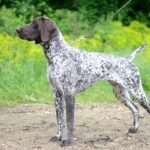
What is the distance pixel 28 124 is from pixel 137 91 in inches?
73.2

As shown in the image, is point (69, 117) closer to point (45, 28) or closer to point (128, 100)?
point (45, 28)

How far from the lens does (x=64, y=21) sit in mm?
19797

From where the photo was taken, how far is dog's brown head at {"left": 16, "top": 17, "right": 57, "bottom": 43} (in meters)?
8.90

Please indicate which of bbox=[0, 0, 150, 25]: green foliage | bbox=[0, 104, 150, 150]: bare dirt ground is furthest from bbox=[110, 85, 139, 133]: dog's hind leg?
bbox=[0, 0, 150, 25]: green foliage

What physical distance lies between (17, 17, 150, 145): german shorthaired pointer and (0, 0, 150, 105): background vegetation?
3.51 meters

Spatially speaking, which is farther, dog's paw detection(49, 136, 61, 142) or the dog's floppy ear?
dog's paw detection(49, 136, 61, 142)

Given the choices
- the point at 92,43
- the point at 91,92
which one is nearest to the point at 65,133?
the point at 91,92

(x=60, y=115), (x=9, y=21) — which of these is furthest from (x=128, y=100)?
(x=9, y=21)

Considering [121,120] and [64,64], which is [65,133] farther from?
[121,120]

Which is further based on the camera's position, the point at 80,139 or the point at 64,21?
the point at 64,21

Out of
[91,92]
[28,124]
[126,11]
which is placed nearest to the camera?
[28,124]

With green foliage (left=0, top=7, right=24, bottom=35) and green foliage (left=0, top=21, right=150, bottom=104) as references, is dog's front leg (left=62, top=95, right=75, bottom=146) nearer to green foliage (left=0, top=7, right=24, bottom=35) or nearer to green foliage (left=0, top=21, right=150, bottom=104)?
green foliage (left=0, top=21, right=150, bottom=104)

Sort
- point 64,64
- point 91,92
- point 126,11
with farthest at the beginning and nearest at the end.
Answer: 1. point 126,11
2. point 91,92
3. point 64,64

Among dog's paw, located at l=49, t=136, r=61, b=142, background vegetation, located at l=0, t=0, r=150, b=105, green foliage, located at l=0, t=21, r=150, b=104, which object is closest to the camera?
dog's paw, located at l=49, t=136, r=61, b=142
